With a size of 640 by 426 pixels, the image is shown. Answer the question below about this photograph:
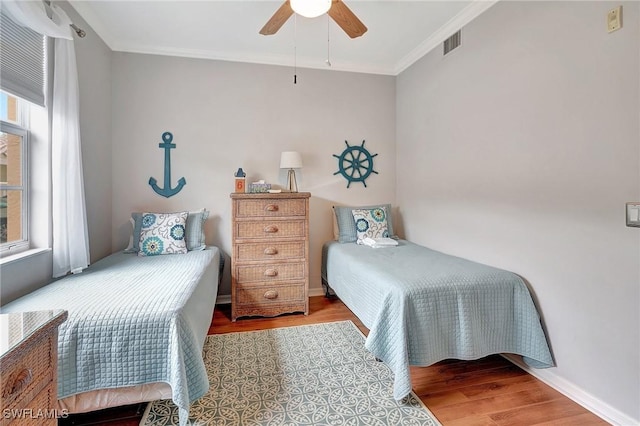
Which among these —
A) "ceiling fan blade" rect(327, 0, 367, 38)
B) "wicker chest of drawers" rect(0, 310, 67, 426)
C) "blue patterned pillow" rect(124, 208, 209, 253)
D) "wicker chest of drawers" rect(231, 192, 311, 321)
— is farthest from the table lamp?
Result: "wicker chest of drawers" rect(0, 310, 67, 426)

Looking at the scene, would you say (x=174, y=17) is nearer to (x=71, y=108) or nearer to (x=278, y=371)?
(x=71, y=108)

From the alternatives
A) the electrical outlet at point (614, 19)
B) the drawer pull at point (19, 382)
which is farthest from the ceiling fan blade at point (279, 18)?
the drawer pull at point (19, 382)

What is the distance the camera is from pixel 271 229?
2.84 m

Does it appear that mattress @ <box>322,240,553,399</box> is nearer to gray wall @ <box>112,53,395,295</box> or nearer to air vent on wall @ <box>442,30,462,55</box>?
gray wall @ <box>112,53,395,295</box>

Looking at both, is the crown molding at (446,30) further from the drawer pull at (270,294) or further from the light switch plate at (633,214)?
the drawer pull at (270,294)

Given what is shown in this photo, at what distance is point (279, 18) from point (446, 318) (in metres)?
2.15

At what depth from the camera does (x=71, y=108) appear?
204 cm

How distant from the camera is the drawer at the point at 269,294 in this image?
2809mm

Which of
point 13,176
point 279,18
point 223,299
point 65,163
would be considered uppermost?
point 279,18

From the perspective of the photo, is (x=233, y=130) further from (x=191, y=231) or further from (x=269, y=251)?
(x=269, y=251)

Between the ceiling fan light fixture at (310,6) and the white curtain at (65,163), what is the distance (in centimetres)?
144

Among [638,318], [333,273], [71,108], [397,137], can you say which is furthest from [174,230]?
[638,318]

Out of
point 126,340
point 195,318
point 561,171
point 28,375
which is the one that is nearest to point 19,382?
point 28,375

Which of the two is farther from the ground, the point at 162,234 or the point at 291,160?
the point at 291,160
